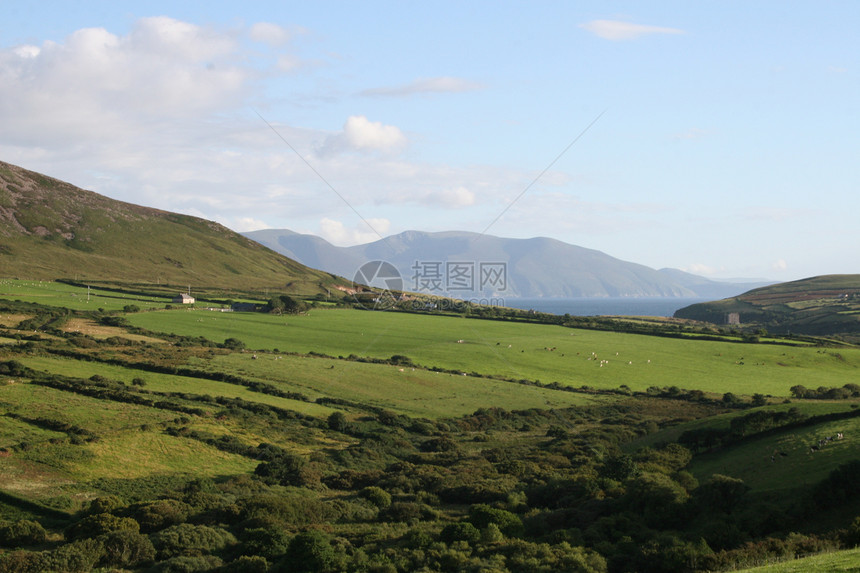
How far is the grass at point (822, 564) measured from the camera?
14.5 m

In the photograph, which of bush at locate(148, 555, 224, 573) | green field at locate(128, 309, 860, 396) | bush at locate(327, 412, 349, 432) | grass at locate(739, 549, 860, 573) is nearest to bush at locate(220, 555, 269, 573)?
bush at locate(148, 555, 224, 573)

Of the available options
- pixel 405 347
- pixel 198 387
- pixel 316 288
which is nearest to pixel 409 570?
pixel 198 387

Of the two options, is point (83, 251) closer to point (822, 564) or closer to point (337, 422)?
point (337, 422)

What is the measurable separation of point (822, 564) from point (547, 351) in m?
73.0

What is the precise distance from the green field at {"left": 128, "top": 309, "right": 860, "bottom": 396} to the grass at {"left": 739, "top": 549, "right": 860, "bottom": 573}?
185ft

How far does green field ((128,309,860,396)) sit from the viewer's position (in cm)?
7588

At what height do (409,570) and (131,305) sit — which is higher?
(131,305)

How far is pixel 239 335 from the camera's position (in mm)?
89500

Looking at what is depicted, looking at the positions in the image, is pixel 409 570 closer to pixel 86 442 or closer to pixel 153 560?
pixel 153 560

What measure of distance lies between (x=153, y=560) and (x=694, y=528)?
20.4 m
